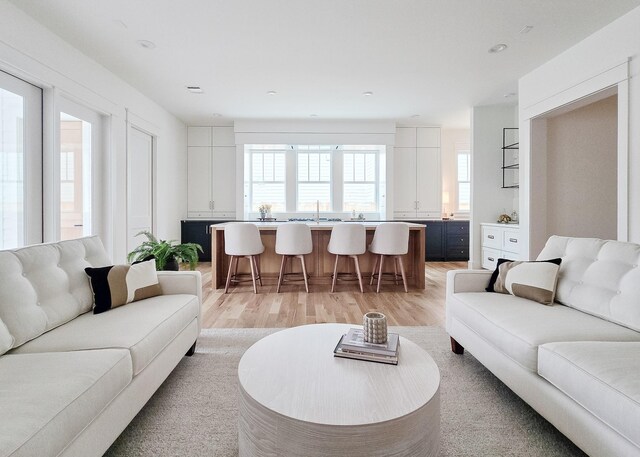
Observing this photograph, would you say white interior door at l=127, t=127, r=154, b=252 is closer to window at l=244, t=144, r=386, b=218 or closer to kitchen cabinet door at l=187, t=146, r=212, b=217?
kitchen cabinet door at l=187, t=146, r=212, b=217

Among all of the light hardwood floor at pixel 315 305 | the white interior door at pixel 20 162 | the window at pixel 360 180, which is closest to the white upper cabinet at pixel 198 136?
the window at pixel 360 180

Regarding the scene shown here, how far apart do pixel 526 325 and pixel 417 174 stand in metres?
5.55

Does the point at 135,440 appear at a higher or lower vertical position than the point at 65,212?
lower

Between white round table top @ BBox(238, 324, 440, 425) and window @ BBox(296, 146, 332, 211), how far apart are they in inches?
215

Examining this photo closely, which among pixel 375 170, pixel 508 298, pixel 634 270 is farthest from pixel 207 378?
pixel 375 170

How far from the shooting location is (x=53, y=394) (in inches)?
40.8

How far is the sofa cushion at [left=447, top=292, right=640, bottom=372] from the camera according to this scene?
151 cm

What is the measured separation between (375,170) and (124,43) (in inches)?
189

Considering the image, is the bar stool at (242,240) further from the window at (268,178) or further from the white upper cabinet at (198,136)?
the white upper cabinet at (198,136)

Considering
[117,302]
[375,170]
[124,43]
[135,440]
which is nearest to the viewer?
[135,440]

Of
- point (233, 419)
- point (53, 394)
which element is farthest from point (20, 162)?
point (233, 419)

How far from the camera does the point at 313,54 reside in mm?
3633

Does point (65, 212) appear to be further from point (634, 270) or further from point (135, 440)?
point (634, 270)

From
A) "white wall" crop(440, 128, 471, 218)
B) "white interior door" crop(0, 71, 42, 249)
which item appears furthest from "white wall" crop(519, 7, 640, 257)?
"white interior door" crop(0, 71, 42, 249)
